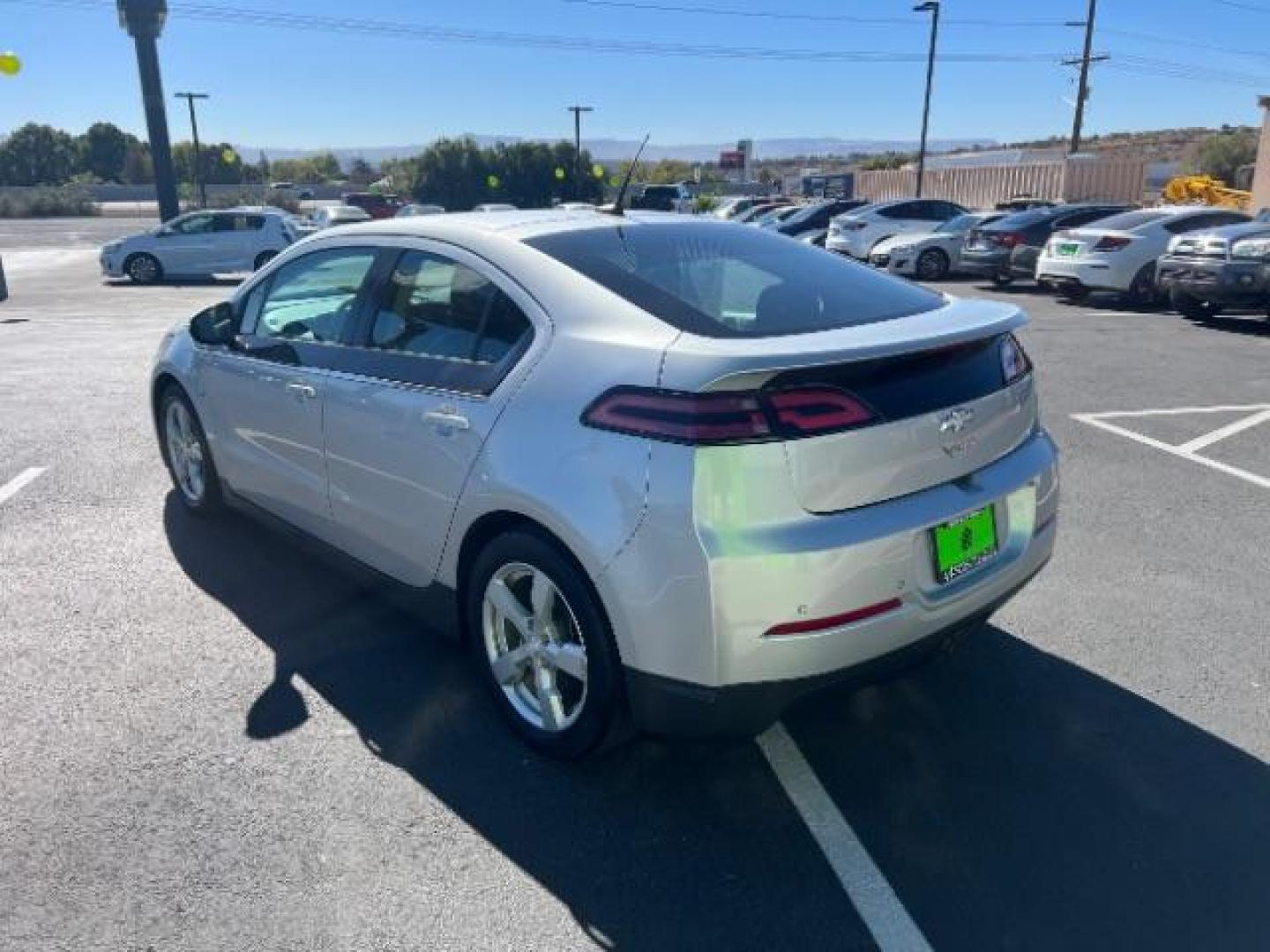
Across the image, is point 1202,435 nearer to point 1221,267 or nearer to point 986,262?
point 1221,267

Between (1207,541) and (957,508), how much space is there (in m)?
2.85

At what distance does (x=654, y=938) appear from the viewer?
2.30 metres

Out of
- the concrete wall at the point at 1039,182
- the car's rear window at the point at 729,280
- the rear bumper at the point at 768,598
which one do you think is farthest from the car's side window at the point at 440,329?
the concrete wall at the point at 1039,182

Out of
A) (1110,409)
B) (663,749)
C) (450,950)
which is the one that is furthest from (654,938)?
(1110,409)

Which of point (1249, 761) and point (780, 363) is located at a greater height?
point (780, 363)

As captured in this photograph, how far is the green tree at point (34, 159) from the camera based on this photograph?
101 meters

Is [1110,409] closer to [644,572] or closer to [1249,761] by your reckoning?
[1249,761]

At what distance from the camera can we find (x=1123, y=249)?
13.8 m

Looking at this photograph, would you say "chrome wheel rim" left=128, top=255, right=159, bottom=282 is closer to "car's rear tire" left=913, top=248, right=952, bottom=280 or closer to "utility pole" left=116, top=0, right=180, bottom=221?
"utility pole" left=116, top=0, right=180, bottom=221

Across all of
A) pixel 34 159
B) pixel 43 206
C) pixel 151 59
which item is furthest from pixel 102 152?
pixel 151 59

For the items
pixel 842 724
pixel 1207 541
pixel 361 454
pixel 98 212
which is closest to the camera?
pixel 842 724

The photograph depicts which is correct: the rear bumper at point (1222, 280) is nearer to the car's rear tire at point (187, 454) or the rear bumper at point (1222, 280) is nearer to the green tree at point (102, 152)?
the car's rear tire at point (187, 454)

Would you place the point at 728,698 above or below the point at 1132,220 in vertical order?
below

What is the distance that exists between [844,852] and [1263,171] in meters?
31.0
